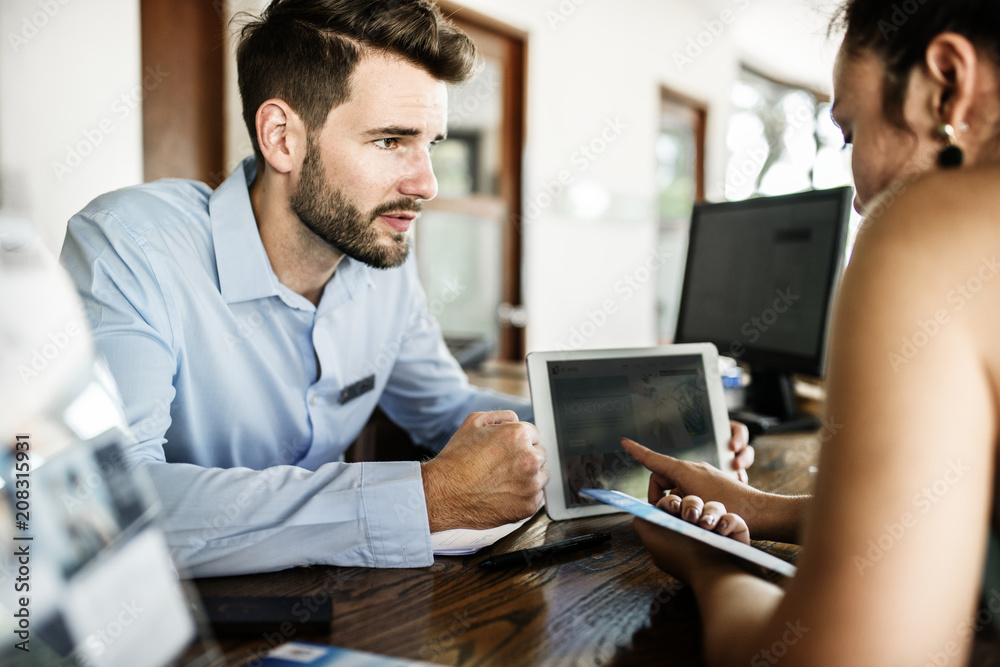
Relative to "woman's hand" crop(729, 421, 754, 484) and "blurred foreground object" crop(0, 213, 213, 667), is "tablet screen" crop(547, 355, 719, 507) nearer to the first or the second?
"woman's hand" crop(729, 421, 754, 484)

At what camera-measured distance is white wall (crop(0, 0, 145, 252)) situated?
190cm

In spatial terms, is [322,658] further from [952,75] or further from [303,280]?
[303,280]

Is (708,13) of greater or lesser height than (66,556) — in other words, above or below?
above

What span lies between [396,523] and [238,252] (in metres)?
0.67

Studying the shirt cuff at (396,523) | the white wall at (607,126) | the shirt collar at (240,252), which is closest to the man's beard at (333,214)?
the shirt collar at (240,252)

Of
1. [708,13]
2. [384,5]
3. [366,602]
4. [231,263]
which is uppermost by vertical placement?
[708,13]

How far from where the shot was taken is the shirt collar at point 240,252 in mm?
1289

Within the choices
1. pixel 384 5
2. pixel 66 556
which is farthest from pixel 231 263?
pixel 66 556

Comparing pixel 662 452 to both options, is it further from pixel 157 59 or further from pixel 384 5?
pixel 157 59

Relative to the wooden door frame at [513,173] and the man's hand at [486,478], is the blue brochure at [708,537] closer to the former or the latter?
the man's hand at [486,478]

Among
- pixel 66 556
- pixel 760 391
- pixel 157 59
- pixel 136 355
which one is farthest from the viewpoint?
pixel 157 59

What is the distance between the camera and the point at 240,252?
131 centimetres

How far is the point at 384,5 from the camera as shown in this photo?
139 centimetres

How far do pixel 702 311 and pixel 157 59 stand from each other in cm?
194
